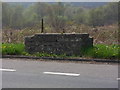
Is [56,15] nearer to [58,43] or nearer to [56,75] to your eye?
[58,43]

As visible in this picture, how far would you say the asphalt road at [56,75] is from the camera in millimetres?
8305

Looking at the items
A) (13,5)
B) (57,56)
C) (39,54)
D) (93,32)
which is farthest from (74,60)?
(13,5)

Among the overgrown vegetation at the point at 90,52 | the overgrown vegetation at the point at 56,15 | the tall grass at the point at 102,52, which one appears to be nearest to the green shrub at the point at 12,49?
the overgrown vegetation at the point at 90,52

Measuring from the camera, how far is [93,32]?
22422 mm

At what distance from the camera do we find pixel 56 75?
9.62m

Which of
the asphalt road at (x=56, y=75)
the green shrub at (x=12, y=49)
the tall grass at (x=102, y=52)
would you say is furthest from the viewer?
the green shrub at (x=12, y=49)

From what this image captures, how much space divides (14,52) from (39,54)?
1.19m

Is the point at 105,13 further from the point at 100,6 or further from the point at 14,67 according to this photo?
the point at 14,67

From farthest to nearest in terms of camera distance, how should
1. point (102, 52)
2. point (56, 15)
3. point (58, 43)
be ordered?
point (56, 15)
point (58, 43)
point (102, 52)

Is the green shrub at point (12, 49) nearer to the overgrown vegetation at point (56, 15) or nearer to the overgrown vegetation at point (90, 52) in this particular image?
the overgrown vegetation at point (90, 52)

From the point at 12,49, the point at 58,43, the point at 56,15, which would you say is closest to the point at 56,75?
the point at 58,43

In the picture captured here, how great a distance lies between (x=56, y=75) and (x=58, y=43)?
14.4ft

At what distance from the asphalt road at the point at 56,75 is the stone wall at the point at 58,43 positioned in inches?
60.2

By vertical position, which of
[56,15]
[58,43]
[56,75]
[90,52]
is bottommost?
[56,75]
